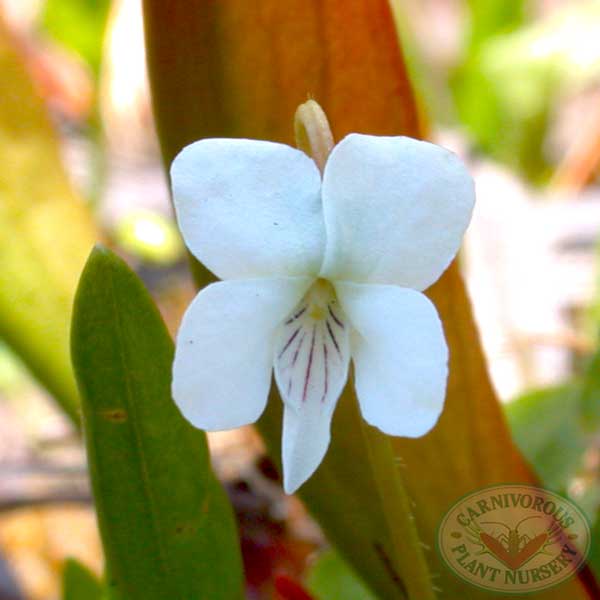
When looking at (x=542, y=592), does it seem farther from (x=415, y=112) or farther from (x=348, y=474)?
(x=415, y=112)

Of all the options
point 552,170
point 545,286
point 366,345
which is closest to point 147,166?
point 552,170

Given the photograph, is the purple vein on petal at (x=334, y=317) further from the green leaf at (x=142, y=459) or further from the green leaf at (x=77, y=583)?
the green leaf at (x=77, y=583)

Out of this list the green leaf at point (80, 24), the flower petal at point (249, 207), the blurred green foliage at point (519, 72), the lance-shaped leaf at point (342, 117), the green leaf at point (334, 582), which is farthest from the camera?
the green leaf at point (80, 24)

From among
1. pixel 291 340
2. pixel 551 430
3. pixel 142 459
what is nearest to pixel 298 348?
pixel 291 340

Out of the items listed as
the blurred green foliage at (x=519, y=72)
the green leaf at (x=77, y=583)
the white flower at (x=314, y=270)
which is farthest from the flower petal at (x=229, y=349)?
the blurred green foliage at (x=519, y=72)

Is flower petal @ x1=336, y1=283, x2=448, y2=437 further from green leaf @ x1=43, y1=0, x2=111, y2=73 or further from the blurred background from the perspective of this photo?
green leaf @ x1=43, y1=0, x2=111, y2=73

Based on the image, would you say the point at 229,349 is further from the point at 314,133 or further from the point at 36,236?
the point at 36,236
